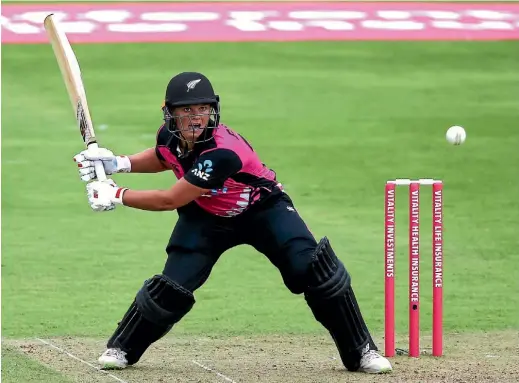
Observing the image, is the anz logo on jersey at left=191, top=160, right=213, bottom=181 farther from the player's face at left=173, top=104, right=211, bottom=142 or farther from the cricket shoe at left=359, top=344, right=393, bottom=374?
the cricket shoe at left=359, top=344, right=393, bottom=374

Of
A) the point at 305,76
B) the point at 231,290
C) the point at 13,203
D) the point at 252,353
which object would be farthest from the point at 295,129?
the point at 252,353

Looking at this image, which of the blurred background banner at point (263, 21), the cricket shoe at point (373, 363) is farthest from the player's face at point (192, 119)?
the blurred background banner at point (263, 21)

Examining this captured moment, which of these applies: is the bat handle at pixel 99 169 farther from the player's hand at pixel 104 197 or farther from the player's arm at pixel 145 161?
the player's arm at pixel 145 161

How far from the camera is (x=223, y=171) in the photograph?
668 cm

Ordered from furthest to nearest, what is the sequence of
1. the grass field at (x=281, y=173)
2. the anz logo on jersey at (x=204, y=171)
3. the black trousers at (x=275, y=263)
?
the grass field at (x=281, y=173), the black trousers at (x=275, y=263), the anz logo on jersey at (x=204, y=171)

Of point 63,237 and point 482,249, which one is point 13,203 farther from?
point 482,249

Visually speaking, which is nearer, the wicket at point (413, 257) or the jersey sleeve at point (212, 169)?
the jersey sleeve at point (212, 169)

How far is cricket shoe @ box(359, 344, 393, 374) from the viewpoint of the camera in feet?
22.7

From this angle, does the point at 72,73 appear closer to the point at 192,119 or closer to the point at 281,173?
the point at 192,119

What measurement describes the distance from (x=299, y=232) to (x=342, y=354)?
2.28 feet

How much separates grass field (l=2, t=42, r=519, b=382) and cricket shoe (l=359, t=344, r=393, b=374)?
2.44 ft

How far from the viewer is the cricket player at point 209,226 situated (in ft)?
22.0

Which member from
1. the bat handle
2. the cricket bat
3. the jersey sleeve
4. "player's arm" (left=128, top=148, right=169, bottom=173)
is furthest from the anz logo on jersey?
the cricket bat

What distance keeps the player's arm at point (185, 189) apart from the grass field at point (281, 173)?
3.07 feet
